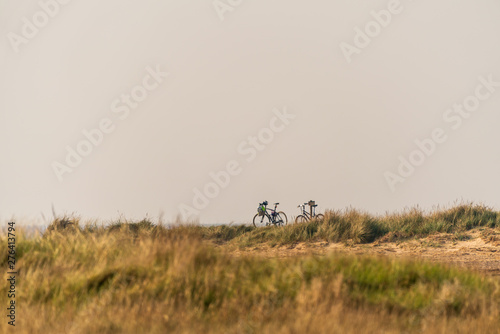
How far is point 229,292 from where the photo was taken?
8305 mm

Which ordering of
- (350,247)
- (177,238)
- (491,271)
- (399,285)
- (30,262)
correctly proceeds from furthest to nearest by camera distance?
(350,247), (491,271), (30,262), (177,238), (399,285)

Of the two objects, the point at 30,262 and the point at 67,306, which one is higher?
the point at 30,262

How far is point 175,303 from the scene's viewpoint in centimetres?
809

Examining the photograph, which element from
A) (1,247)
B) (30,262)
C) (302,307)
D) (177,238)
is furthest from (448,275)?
(1,247)

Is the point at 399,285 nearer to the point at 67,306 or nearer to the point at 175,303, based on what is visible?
the point at 175,303

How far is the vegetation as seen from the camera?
7.39 metres

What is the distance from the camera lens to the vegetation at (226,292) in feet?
24.2

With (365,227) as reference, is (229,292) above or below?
below

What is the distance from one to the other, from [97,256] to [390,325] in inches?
219

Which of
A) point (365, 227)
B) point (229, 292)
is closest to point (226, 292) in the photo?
point (229, 292)

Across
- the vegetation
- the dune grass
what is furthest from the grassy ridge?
the dune grass

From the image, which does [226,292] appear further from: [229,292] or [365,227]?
[365,227]

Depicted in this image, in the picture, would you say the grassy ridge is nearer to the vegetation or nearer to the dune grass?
the vegetation

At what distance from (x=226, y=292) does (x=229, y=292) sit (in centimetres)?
5
